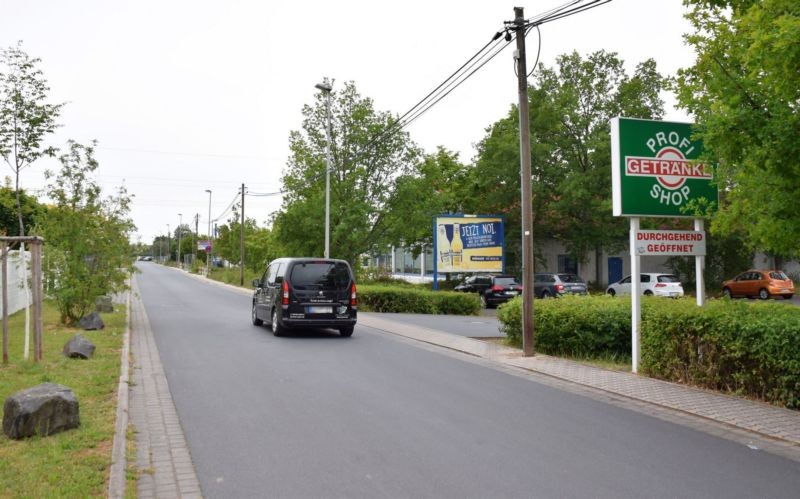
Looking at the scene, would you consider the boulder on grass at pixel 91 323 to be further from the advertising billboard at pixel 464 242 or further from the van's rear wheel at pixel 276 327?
the advertising billboard at pixel 464 242

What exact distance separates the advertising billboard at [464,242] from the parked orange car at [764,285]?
12.0m

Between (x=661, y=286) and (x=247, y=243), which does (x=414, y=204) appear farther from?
(x=247, y=243)

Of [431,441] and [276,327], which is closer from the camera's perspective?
[431,441]

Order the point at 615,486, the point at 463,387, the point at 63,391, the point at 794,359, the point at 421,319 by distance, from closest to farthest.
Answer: the point at 615,486 → the point at 63,391 → the point at 794,359 → the point at 463,387 → the point at 421,319

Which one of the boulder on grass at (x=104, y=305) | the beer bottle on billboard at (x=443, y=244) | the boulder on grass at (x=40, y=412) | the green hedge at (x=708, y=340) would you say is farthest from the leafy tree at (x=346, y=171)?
the boulder on grass at (x=40, y=412)

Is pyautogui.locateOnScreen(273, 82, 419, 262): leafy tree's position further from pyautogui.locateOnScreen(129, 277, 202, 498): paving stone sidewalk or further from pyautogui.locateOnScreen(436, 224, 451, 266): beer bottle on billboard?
pyautogui.locateOnScreen(129, 277, 202, 498): paving stone sidewalk

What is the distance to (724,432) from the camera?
671 centimetres

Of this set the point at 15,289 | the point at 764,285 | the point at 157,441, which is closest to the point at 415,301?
the point at 15,289

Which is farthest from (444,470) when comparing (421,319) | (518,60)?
(421,319)

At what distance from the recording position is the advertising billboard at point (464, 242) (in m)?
28.9

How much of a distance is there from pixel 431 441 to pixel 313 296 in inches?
354

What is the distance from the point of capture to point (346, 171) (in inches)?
1320

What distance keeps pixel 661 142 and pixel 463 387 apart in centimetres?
534

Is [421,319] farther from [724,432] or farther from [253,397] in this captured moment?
[724,432]
